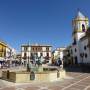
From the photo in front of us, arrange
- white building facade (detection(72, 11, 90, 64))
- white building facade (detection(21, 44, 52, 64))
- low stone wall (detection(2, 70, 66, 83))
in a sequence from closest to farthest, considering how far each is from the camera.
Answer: low stone wall (detection(2, 70, 66, 83)), white building facade (detection(72, 11, 90, 64)), white building facade (detection(21, 44, 52, 64))

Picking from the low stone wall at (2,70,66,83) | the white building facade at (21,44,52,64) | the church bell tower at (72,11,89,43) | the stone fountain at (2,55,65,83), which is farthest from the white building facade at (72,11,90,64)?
the low stone wall at (2,70,66,83)

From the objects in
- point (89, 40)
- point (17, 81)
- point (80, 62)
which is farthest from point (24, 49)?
point (17, 81)

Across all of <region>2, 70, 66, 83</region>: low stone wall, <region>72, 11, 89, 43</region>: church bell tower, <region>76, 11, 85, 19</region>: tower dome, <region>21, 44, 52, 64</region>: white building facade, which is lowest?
<region>2, 70, 66, 83</region>: low stone wall

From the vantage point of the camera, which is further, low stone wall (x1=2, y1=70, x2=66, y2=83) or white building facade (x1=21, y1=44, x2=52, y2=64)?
white building facade (x1=21, y1=44, x2=52, y2=64)

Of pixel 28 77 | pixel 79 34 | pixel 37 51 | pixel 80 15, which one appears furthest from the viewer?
pixel 37 51

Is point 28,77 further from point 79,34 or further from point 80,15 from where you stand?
point 80,15

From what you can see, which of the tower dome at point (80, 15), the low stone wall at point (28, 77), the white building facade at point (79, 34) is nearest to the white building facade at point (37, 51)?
the white building facade at point (79, 34)

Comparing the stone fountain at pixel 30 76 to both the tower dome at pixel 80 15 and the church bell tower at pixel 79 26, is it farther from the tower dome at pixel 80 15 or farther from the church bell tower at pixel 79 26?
the tower dome at pixel 80 15

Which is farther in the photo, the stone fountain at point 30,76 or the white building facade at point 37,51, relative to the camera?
the white building facade at point 37,51

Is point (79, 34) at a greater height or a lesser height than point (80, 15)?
lesser

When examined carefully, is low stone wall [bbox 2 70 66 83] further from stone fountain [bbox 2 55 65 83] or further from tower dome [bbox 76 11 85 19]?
tower dome [bbox 76 11 85 19]

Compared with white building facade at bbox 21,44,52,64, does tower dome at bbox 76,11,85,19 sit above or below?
above

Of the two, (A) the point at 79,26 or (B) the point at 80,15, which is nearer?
(A) the point at 79,26

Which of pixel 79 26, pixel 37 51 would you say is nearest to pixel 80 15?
pixel 79 26
